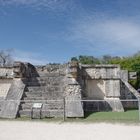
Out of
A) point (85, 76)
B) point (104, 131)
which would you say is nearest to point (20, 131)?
point (104, 131)

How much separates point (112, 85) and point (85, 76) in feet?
4.84

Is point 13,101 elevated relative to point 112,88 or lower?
lower

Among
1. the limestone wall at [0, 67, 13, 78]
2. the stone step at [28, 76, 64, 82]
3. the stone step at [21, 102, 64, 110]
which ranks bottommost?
the stone step at [21, 102, 64, 110]

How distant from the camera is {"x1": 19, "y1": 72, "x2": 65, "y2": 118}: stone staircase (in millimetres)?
11711

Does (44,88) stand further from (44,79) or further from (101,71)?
(101,71)

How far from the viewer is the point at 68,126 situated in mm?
9609

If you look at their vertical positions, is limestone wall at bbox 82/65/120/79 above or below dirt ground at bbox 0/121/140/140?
above

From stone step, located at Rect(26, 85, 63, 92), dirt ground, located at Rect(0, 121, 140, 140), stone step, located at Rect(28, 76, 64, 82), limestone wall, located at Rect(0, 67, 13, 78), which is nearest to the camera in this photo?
dirt ground, located at Rect(0, 121, 140, 140)

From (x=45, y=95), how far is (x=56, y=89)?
0.75 metres

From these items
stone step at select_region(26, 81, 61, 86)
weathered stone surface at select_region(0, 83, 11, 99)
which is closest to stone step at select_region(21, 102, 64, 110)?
stone step at select_region(26, 81, 61, 86)

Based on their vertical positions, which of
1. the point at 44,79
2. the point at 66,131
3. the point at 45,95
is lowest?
the point at 66,131

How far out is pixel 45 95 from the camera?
42.4ft

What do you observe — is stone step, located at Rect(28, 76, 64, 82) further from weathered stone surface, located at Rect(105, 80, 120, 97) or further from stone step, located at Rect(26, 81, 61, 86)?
weathered stone surface, located at Rect(105, 80, 120, 97)

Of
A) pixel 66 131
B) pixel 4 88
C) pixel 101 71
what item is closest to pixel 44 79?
pixel 4 88
